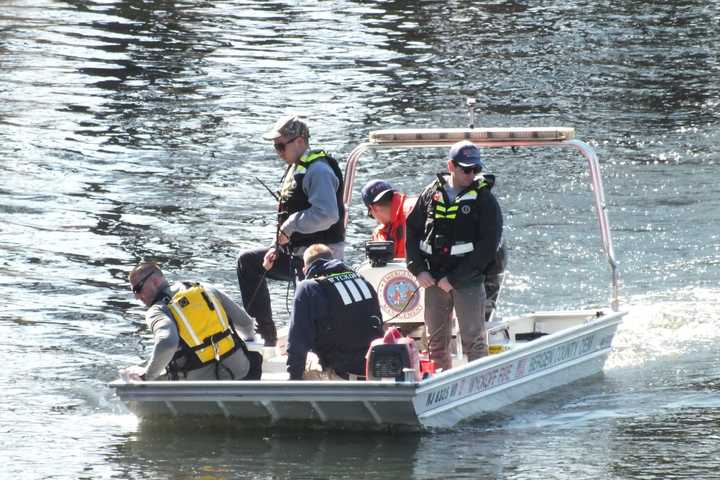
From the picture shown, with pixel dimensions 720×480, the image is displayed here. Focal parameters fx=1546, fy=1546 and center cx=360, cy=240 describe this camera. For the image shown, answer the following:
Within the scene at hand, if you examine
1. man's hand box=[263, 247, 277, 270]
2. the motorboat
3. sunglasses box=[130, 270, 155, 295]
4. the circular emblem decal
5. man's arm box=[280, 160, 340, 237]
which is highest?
man's arm box=[280, 160, 340, 237]

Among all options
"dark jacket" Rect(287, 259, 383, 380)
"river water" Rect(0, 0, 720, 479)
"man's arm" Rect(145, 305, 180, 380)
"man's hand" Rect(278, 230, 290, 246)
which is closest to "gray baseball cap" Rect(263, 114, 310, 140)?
"man's hand" Rect(278, 230, 290, 246)

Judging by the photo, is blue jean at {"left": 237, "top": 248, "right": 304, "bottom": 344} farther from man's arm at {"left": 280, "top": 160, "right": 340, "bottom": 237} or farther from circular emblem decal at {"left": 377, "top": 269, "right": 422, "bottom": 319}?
circular emblem decal at {"left": 377, "top": 269, "right": 422, "bottom": 319}

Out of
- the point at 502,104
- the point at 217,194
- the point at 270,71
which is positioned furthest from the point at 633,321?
the point at 270,71

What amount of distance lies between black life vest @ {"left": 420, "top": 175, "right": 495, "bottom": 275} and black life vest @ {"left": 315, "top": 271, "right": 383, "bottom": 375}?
2.13 ft

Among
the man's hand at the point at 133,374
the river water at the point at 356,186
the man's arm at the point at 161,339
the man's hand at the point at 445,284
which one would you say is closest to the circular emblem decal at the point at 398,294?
the man's hand at the point at 445,284

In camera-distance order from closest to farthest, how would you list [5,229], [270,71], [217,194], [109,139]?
1. [5,229]
2. [217,194]
3. [109,139]
4. [270,71]

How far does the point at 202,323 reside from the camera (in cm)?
933

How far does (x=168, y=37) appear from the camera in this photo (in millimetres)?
27844

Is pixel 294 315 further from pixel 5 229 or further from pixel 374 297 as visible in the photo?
pixel 5 229

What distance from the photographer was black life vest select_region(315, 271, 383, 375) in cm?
914

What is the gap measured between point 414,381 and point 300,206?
176cm

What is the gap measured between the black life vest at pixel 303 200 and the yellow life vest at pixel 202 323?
3.18ft

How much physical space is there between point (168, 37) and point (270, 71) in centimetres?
318

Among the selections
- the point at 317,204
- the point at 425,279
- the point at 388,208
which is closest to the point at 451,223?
the point at 425,279
